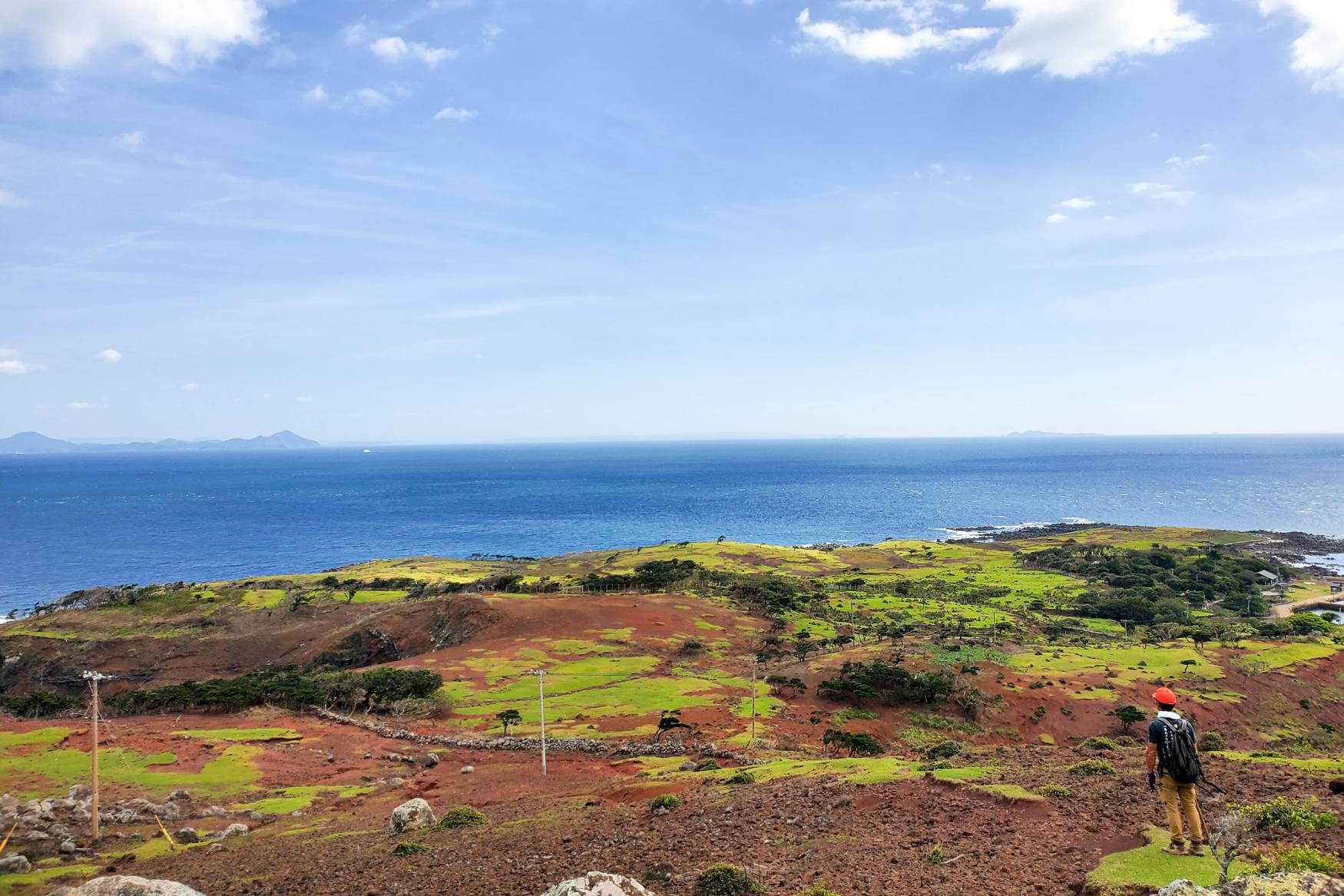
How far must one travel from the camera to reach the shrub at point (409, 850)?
20.8m

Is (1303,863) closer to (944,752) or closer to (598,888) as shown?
(598,888)

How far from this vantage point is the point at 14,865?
21.8m

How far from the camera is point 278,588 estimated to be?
287 ft

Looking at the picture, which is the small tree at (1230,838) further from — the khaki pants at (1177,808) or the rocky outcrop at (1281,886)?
the rocky outcrop at (1281,886)

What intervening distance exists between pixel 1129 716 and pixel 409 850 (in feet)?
127

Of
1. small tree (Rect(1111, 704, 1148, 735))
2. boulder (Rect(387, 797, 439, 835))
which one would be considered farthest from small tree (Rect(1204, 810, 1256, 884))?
small tree (Rect(1111, 704, 1148, 735))

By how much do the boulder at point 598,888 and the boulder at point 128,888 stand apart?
10.5 meters

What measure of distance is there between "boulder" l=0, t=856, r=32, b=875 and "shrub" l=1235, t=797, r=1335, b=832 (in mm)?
33705

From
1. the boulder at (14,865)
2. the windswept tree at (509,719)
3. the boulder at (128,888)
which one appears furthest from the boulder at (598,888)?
the windswept tree at (509,719)

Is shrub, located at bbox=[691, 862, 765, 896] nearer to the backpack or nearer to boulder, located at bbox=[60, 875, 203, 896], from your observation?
the backpack

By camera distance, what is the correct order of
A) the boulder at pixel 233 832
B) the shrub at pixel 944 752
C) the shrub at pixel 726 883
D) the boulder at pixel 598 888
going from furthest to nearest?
the shrub at pixel 944 752, the boulder at pixel 233 832, the shrub at pixel 726 883, the boulder at pixel 598 888

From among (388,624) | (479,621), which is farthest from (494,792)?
(388,624)

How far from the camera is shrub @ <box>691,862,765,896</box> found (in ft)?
46.2

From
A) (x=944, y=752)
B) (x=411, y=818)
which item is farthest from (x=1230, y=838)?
(x=411, y=818)
